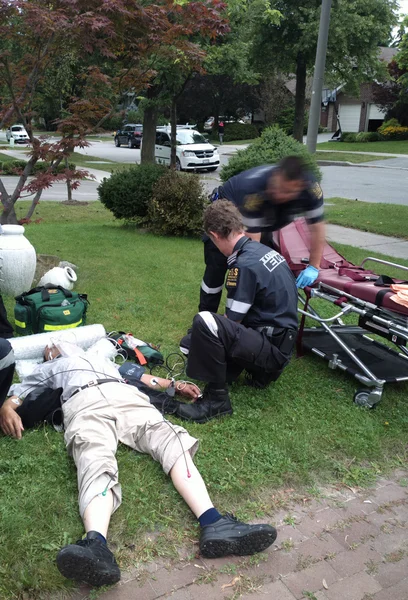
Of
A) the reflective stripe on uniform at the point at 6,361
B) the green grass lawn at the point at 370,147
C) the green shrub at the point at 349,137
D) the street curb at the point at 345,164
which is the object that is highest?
the green shrub at the point at 349,137

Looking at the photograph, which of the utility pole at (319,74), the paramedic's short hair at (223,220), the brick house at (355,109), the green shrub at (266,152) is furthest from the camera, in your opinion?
the brick house at (355,109)

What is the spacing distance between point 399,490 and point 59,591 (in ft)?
6.34

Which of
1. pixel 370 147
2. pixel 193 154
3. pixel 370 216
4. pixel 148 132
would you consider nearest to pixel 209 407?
pixel 370 216

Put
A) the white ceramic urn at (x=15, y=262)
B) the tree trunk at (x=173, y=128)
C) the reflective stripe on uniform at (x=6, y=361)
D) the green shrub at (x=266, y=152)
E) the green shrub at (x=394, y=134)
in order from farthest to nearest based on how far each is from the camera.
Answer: the green shrub at (x=394, y=134) < the tree trunk at (x=173, y=128) < the green shrub at (x=266, y=152) < the white ceramic urn at (x=15, y=262) < the reflective stripe on uniform at (x=6, y=361)

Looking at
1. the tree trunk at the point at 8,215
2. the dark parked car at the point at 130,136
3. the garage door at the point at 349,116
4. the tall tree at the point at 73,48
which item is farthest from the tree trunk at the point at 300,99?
the garage door at the point at 349,116

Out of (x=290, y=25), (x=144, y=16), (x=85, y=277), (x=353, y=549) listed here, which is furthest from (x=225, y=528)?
(x=290, y=25)

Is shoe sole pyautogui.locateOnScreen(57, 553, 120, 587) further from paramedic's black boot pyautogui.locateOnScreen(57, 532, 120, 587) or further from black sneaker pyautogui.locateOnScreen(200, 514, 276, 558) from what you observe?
black sneaker pyautogui.locateOnScreen(200, 514, 276, 558)

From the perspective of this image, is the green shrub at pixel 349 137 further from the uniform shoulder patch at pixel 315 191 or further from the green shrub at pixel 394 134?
the uniform shoulder patch at pixel 315 191

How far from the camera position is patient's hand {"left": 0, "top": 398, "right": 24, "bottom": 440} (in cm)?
320

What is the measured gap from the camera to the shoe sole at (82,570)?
2.16 meters

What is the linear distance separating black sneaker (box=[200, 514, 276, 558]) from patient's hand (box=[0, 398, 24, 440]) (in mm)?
1344

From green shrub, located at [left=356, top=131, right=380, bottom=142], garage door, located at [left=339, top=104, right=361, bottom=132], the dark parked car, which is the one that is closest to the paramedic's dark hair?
the dark parked car

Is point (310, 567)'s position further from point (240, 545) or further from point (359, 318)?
point (359, 318)

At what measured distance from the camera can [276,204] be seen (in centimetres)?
438
